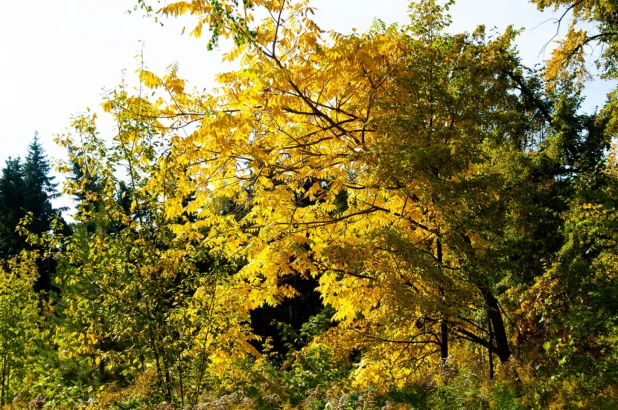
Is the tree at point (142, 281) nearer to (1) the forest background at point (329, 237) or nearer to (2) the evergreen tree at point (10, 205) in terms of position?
(1) the forest background at point (329, 237)

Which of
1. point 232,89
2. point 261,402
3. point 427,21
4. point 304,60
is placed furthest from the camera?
point 427,21

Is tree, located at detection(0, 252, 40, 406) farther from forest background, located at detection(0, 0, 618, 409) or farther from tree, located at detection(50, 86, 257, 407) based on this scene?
tree, located at detection(50, 86, 257, 407)

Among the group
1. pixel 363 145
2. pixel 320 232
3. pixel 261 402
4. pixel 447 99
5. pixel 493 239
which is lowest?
pixel 261 402

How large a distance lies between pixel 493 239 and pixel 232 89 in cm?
323

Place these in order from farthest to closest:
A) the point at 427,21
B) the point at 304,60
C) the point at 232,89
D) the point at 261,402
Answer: the point at 427,21, the point at 232,89, the point at 304,60, the point at 261,402

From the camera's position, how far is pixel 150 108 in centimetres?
529

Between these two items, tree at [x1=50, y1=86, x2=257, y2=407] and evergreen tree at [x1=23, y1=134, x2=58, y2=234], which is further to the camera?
evergreen tree at [x1=23, y1=134, x2=58, y2=234]

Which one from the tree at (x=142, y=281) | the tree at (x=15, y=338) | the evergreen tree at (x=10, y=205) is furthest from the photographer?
the evergreen tree at (x=10, y=205)

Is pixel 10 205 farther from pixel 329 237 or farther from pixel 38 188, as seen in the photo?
pixel 329 237

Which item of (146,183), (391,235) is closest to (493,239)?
(391,235)

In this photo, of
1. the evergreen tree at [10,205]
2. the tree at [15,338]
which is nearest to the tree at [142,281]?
the tree at [15,338]

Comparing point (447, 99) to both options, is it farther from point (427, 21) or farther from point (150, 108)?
point (150, 108)

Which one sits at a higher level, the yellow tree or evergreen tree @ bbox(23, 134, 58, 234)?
evergreen tree @ bbox(23, 134, 58, 234)

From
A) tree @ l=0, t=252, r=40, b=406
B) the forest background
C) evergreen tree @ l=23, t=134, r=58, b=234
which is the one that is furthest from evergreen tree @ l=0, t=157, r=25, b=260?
the forest background
